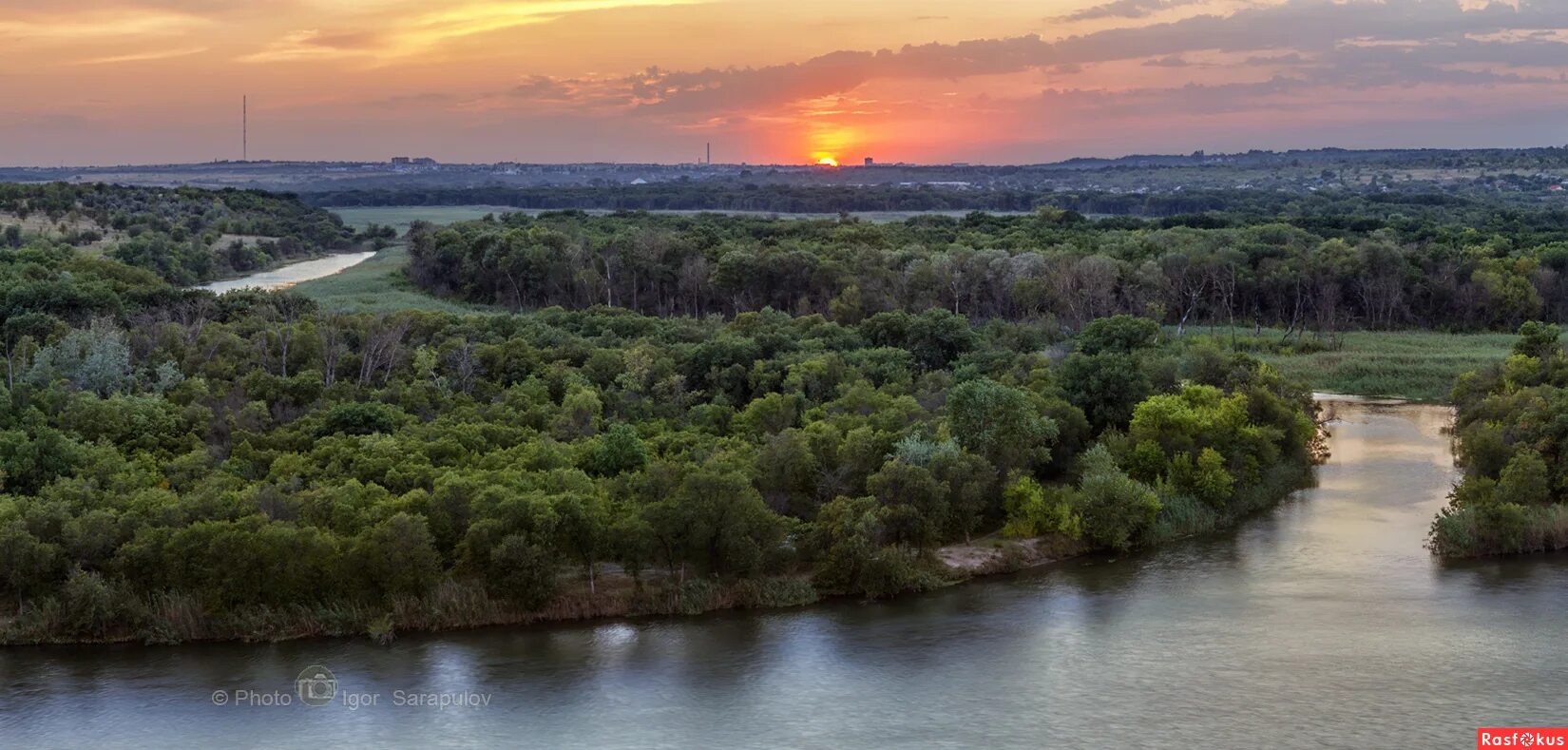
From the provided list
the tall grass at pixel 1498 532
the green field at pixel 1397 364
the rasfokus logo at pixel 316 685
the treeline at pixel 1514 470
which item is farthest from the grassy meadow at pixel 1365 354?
the rasfokus logo at pixel 316 685

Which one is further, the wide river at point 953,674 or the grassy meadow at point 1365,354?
the grassy meadow at point 1365,354

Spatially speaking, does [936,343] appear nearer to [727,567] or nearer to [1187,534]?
[1187,534]

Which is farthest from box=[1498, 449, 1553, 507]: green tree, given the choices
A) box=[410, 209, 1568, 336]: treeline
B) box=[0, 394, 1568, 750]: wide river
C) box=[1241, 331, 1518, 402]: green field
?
box=[410, 209, 1568, 336]: treeline

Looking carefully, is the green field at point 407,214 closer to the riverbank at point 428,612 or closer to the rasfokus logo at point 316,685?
the riverbank at point 428,612

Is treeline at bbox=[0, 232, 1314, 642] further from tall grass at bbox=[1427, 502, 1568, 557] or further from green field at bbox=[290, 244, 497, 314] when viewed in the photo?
green field at bbox=[290, 244, 497, 314]

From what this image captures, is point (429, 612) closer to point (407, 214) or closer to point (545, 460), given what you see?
point (545, 460)

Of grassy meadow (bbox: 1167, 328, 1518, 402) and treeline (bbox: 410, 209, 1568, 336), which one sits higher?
treeline (bbox: 410, 209, 1568, 336)
